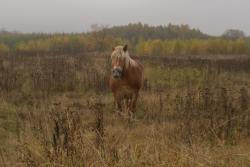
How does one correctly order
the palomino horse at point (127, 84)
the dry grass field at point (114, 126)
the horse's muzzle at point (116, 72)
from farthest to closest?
the palomino horse at point (127, 84), the horse's muzzle at point (116, 72), the dry grass field at point (114, 126)

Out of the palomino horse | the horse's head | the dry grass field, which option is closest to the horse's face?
the horse's head

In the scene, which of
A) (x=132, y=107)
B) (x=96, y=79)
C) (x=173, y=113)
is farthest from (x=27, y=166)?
(x=96, y=79)

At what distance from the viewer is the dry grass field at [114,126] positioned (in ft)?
11.8

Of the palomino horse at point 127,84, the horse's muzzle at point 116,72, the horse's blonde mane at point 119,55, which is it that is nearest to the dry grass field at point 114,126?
the palomino horse at point 127,84

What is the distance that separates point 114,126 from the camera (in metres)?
7.26

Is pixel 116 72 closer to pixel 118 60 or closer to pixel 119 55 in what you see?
pixel 118 60

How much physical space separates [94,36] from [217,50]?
65.2 ft

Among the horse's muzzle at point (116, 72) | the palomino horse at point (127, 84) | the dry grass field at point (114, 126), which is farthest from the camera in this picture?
the palomino horse at point (127, 84)

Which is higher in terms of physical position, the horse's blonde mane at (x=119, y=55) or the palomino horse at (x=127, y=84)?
the horse's blonde mane at (x=119, y=55)

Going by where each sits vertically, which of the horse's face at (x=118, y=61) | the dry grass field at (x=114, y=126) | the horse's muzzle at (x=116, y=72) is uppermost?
the horse's face at (x=118, y=61)

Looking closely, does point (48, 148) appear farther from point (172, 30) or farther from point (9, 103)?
point (172, 30)

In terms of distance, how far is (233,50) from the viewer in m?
57.8

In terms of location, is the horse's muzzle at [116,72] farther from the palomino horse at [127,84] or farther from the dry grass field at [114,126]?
the dry grass field at [114,126]

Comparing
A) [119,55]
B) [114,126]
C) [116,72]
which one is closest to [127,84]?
[116,72]
